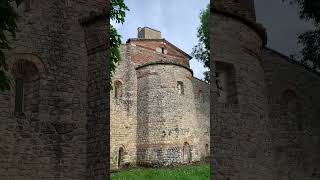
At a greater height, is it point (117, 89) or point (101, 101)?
point (117, 89)

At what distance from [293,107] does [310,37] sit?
1.85m

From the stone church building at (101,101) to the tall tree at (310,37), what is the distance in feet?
1.98

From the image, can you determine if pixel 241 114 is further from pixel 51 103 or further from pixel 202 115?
pixel 202 115

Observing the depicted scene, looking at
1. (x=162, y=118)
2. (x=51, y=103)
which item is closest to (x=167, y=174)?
(x=162, y=118)

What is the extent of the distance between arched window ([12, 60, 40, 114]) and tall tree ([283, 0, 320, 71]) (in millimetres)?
6173

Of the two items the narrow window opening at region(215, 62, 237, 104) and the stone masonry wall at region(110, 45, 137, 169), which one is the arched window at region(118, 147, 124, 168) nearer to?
the stone masonry wall at region(110, 45, 137, 169)

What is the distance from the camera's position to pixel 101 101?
10594 millimetres

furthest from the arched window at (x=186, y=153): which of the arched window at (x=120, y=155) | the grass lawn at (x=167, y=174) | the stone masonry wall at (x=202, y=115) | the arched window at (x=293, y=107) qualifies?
the arched window at (x=293, y=107)

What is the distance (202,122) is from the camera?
30312mm

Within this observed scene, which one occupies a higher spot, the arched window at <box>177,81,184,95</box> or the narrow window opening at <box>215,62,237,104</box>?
the arched window at <box>177,81,184,95</box>

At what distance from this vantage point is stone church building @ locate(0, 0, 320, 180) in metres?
9.88

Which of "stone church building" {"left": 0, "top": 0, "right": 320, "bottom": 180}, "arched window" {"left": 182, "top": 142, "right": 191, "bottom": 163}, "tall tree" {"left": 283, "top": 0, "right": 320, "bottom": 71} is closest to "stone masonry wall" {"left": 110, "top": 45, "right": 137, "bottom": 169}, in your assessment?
"arched window" {"left": 182, "top": 142, "right": 191, "bottom": 163}

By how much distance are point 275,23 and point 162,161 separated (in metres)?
15.9

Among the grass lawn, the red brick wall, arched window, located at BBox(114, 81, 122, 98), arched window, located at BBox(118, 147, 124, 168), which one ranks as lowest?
the grass lawn
